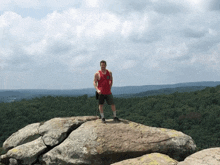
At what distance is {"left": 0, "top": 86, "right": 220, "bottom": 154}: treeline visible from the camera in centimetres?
6775

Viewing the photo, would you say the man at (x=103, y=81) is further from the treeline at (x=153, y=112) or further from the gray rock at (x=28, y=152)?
the treeline at (x=153, y=112)

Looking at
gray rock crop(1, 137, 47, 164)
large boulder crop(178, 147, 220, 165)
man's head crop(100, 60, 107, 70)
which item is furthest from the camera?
man's head crop(100, 60, 107, 70)

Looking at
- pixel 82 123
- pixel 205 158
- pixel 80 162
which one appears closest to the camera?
pixel 205 158

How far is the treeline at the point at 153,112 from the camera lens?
2667 inches

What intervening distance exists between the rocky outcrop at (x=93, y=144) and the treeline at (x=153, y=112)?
175ft

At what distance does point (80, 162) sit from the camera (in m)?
9.69

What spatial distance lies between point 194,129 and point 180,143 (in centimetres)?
6601

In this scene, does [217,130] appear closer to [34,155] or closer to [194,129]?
[194,129]

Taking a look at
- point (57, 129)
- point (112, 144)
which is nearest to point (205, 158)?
point (112, 144)

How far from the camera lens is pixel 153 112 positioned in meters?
88.7

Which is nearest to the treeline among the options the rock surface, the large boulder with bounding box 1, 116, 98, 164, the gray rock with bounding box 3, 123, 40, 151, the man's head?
the gray rock with bounding box 3, 123, 40, 151

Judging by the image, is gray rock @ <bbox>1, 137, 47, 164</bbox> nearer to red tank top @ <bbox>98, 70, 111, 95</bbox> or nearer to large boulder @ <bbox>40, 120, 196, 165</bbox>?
large boulder @ <bbox>40, 120, 196, 165</bbox>

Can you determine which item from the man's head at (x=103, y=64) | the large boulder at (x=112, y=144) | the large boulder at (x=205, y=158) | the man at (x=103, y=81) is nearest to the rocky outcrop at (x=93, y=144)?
the large boulder at (x=112, y=144)

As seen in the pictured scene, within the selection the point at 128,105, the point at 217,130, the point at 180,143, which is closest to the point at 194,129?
the point at 217,130
